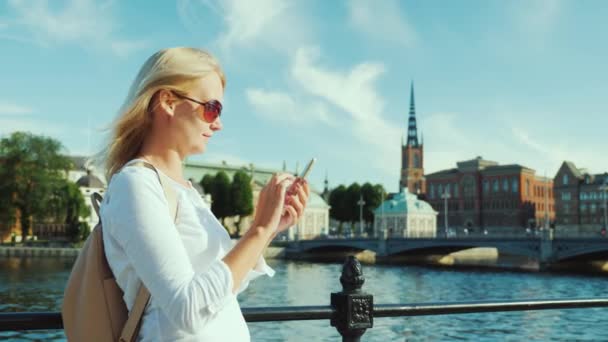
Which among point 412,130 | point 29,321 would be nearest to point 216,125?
point 29,321

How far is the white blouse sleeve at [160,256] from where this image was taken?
1.58m

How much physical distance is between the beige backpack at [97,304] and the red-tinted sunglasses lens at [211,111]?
0.43 metres

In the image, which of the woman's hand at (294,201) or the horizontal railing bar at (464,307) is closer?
the woman's hand at (294,201)

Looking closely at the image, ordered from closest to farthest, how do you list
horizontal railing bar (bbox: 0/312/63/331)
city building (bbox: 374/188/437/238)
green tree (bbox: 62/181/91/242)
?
horizontal railing bar (bbox: 0/312/63/331)
green tree (bbox: 62/181/91/242)
city building (bbox: 374/188/437/238)

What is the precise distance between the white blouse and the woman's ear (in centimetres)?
23

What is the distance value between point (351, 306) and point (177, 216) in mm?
1201

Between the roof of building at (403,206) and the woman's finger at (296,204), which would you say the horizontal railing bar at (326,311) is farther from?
the roof of building at (403,206)

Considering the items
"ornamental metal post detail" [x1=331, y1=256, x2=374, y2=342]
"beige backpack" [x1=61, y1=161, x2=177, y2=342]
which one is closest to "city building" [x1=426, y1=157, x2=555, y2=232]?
"ornamental metal post detail" [x1=331, y1=256, x2=374, y2=342]

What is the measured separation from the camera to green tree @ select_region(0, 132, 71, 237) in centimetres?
5466

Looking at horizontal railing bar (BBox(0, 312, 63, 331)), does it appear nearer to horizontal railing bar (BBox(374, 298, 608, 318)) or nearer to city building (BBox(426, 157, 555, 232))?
horizontal railing bar (BBox(374, 298, 608, 318))

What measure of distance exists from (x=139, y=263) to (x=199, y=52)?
25.2 inches

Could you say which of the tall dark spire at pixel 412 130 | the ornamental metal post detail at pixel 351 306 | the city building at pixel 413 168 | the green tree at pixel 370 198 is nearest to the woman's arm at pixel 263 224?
the ornamental metal post detail at pixel 351 306

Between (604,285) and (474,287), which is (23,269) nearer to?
(474,287)

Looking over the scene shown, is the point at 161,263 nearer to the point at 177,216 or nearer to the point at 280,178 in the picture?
the point at 177,216
